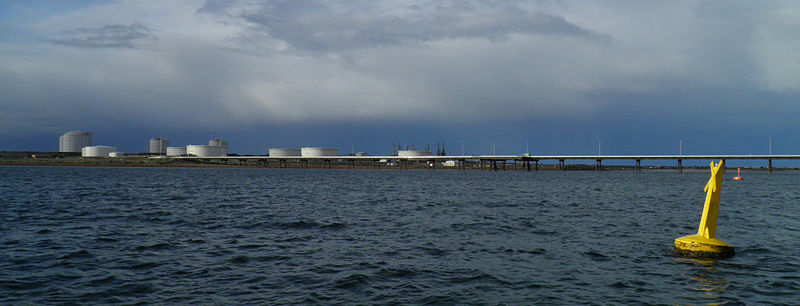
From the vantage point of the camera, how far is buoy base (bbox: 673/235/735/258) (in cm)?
1800

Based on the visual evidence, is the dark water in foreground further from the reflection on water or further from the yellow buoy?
the yellow buoy

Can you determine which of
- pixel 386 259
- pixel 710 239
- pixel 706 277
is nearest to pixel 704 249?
pixel 710 239

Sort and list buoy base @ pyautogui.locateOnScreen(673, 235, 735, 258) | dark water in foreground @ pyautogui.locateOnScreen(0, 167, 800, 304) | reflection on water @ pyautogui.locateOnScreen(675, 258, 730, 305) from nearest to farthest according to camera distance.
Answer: dark water in foreground @ pyautogui.locateOnScreen(0, 167, 800, 304), reflection on water @ pyautogui.locateOnScreen(675, 258, 730, 305), buoy base @ pyautogui.locateOnScreen(673, 235, 735, 258)

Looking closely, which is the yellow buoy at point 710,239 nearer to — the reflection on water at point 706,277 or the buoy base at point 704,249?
the buoy base at point 704,249

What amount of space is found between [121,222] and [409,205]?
62.8 feet

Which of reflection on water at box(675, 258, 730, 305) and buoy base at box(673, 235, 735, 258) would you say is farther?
buoy base at box(673, 235, 735, 258)

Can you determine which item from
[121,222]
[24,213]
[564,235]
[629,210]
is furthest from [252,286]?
[629,210]

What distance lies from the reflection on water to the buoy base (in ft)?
1.62

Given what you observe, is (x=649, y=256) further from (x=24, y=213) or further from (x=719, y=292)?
(x=24, y=213)

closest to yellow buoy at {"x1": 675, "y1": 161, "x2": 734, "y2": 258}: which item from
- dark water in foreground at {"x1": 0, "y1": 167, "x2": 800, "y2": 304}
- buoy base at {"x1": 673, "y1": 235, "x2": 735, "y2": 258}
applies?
buoy base at {"x1": 673, "y1": 235, "x2": 735, "y2": 258}

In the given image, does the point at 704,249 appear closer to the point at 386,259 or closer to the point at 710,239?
the point at 710,239

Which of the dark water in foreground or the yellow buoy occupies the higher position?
the yellow buoy

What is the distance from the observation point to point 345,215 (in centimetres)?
3247

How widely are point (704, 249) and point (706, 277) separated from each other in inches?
135
